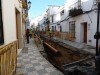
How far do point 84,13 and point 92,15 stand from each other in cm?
180

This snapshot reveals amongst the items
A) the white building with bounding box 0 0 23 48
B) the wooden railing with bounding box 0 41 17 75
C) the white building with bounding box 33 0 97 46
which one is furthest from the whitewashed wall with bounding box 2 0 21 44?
the white building with bounding box 33 0 97 46

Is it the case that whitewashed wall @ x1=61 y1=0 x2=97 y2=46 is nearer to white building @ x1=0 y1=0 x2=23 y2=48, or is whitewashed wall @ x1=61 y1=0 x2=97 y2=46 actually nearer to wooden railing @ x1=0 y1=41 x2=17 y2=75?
white building @ x1=0 y1=0 x2=23 y2=48

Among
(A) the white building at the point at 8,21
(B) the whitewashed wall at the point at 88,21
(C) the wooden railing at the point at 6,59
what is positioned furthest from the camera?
(B) the whitewashed wall at the point at 88,21

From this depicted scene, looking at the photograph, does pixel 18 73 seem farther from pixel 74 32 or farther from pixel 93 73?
pixel 74 32

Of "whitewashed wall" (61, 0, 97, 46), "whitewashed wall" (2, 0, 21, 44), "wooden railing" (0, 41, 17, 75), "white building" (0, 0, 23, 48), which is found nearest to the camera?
"wooden railing" (0, 41, 17, 75)

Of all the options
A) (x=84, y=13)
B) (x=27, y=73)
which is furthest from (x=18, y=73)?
(x=84, y=13)

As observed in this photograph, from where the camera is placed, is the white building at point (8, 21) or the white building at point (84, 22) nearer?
the white building at point (8, 21)

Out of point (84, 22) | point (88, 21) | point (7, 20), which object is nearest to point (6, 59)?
point (7, 20)

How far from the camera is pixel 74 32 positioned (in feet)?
61.8

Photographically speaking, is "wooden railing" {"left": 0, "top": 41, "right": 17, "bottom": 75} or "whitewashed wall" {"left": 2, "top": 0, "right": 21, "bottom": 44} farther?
"whitewashed wall" {"left": 2, "top": 0, "right": 21, "bottom": 44}

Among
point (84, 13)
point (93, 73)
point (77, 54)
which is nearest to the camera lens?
point (93, 73)

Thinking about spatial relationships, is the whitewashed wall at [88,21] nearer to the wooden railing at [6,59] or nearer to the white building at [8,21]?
the white building at [8,21]

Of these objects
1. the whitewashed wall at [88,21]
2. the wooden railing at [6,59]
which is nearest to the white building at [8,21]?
the wooden railing at [6,59]

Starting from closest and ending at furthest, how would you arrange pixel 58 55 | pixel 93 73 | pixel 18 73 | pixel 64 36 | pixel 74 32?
pixel 93 73, pixel 18 73, pixel 58 55, pixel 74 32, pixel 64 36
